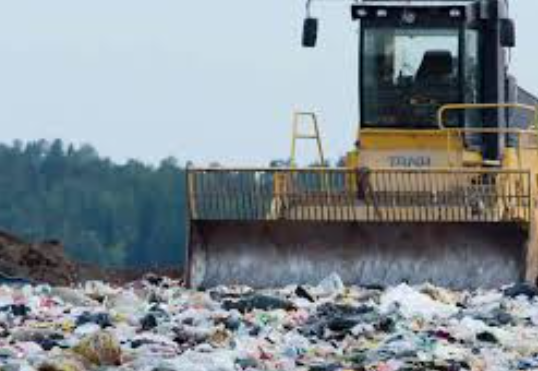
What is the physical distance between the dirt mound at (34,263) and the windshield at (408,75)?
3473 millimetres

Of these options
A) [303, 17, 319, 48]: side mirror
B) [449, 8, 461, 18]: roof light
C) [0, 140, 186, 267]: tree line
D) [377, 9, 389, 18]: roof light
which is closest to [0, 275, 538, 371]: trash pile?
[303, 17, 319, 48]: side mirror

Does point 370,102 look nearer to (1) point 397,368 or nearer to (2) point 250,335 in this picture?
(2) point 250,335

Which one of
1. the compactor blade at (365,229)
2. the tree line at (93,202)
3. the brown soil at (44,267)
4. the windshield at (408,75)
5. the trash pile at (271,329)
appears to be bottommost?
the tree line at (93,202)

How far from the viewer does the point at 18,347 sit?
1538 centimetres

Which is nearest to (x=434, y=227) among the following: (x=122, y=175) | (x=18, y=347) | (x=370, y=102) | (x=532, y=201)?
(x=532, y=201)

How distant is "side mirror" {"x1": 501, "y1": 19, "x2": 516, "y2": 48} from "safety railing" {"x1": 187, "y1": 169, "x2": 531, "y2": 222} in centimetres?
108

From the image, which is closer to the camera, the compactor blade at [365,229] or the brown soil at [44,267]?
the compactor blade at [365,229]

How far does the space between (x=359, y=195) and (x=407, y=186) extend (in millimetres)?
407

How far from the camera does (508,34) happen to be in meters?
21.8

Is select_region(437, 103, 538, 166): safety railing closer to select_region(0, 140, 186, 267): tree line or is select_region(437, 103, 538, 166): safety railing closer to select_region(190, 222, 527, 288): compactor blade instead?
select_region(190, 222, 527, 288): compactor blade

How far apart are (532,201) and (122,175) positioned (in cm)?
6994

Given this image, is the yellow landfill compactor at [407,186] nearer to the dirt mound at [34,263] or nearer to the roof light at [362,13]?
the roof light at [362,13]

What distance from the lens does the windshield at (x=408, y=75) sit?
23.1 metres

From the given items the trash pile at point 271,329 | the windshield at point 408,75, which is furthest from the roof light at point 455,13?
the trash pile at point 271,329
